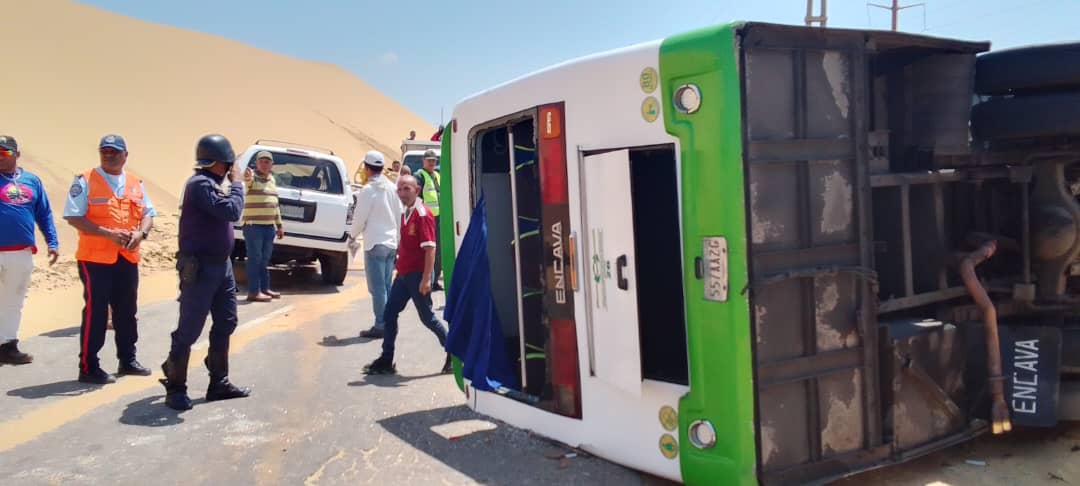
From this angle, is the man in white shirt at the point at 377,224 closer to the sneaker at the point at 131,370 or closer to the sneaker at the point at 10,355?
the sneaker at the point at 131,370

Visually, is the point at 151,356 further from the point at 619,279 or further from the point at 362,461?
the point at 619,279

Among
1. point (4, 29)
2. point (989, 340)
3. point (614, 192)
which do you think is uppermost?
point (4, 29)

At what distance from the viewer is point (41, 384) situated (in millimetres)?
5621

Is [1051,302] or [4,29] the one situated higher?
[4,29]

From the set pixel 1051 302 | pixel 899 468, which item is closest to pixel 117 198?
pixel 899 468

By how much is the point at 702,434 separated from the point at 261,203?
7391 mm

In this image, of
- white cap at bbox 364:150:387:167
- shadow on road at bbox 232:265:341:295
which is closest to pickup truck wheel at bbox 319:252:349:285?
shadow on road at bbox 232:265:341:295

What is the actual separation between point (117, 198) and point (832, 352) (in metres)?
5.27

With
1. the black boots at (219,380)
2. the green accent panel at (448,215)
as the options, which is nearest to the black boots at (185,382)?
the black boots at (219,380)

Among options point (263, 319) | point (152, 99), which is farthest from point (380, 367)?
point (152, 99)

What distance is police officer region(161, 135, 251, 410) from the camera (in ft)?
16.1

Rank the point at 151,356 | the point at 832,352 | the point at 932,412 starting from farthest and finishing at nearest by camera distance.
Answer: the point at 151,356 → the point at 932,412 → the point at 832,352

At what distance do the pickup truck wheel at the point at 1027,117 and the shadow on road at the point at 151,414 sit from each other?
513 centimetres

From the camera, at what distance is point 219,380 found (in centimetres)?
527
